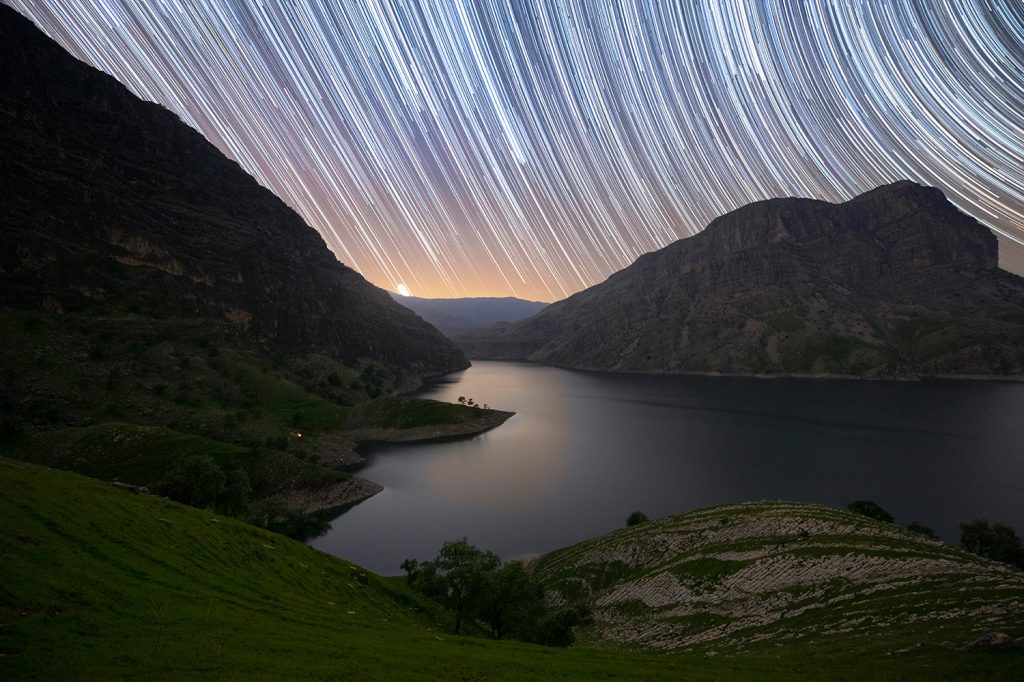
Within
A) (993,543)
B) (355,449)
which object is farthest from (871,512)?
(355,449)

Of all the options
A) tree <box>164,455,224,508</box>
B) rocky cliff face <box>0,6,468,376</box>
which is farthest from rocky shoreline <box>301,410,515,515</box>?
rocky cliff face <box>0,6,468,376</box>

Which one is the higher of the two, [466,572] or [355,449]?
[466,572]

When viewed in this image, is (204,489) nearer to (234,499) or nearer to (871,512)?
(234,499)

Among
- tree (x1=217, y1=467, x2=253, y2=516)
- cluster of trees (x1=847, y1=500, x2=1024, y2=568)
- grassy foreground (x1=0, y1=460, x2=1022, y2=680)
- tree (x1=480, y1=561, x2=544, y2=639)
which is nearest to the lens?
grassy foreground (x1=0, y1=460, x2=1022, y2=680)

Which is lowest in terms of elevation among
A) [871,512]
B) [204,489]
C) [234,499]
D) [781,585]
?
[234,499]

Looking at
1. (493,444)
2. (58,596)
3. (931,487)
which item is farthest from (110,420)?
(931,487)

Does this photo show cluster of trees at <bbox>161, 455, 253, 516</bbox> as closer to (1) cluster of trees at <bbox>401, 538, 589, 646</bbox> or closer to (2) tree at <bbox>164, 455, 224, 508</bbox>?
(2) tree at <bbox>164, 455, 224, 508</bbox>
